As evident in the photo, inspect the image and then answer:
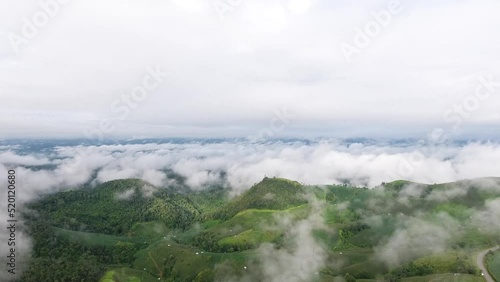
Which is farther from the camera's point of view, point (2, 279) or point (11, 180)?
point (2, 279)

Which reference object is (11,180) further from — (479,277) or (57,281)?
(479,277)

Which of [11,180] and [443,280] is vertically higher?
[11,180]

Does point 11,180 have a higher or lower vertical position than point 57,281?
higher

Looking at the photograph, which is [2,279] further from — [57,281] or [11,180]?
[11,180]

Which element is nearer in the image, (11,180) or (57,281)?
(11,180)

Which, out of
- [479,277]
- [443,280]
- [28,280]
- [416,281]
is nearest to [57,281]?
[28,280]

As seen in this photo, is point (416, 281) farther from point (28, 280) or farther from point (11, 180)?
point (28, 280)

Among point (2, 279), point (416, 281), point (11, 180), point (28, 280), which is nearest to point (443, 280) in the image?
point (416, 281)

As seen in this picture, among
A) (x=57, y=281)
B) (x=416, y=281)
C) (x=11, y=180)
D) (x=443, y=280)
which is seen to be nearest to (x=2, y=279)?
(x=57, y=281)
